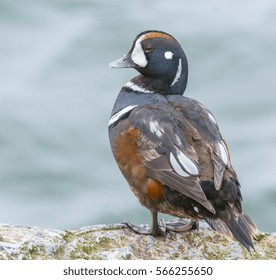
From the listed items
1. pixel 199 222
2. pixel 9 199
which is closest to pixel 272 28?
pixel 9 199

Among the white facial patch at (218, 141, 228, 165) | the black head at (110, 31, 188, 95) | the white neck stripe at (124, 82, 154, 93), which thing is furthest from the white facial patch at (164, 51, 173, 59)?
the white facial patch at (218, 141, 228, 165)

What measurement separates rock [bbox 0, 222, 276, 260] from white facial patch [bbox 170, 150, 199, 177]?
43 centimetres

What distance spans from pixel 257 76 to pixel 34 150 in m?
3.02

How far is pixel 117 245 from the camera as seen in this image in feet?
18.2

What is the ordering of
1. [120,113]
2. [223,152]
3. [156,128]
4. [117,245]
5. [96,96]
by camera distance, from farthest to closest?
[96,96], [120,113], [156,128], [223,152], [117,245]

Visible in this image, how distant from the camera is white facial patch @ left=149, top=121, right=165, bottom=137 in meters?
5.91

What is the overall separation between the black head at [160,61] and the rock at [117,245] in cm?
116

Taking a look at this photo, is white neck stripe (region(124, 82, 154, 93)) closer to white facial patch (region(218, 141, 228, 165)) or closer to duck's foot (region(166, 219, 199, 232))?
white facial patch (region(218, 141, 228, 165))

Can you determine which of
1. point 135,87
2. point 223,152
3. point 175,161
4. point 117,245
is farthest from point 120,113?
point 117,245

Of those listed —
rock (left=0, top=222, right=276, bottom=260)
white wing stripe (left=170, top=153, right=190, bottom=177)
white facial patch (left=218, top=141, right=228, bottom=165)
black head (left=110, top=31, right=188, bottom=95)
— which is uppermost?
black head (left=110, top=31, right=188, bottom=95)

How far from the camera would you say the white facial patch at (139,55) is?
6.59 metres

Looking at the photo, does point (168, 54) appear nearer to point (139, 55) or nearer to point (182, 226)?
point (139, 55)

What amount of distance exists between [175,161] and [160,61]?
106 centimetres

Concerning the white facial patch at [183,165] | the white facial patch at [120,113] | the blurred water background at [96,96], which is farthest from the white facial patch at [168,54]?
the blurred water background at [96,96]
